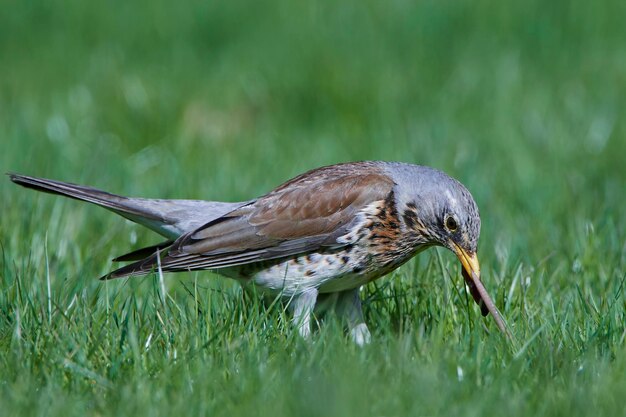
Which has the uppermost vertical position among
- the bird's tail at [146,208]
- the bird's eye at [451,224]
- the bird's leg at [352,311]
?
the bird's tail at [146,208]

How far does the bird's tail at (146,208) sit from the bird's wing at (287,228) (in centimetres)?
16

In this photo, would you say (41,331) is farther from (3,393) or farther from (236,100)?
(236,100)

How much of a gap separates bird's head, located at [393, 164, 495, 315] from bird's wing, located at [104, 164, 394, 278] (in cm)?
14

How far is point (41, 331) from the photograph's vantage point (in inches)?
164

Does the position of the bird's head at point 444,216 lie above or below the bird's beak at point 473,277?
above

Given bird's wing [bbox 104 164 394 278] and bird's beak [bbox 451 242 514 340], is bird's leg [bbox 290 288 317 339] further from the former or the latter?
bird's beak [bbox 451 242 514 340]

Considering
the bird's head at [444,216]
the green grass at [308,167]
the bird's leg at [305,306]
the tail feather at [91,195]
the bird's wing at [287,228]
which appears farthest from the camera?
the tail feather at [91,195]

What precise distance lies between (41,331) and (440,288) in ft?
6.13

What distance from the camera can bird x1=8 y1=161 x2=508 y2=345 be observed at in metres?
4.82

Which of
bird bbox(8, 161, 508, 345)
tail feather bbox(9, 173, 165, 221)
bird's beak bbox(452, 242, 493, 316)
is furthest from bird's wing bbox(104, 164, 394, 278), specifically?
bird's beak bbox(452, 242, 493, 316)

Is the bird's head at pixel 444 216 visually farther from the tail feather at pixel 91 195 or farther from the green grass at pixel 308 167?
the tail feather at pixel 91 195

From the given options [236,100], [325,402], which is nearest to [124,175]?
[236,100]

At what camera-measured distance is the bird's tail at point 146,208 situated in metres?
5.21

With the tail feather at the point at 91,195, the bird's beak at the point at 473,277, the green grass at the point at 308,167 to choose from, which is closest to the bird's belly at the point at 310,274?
the green grass at the point at 308,167
